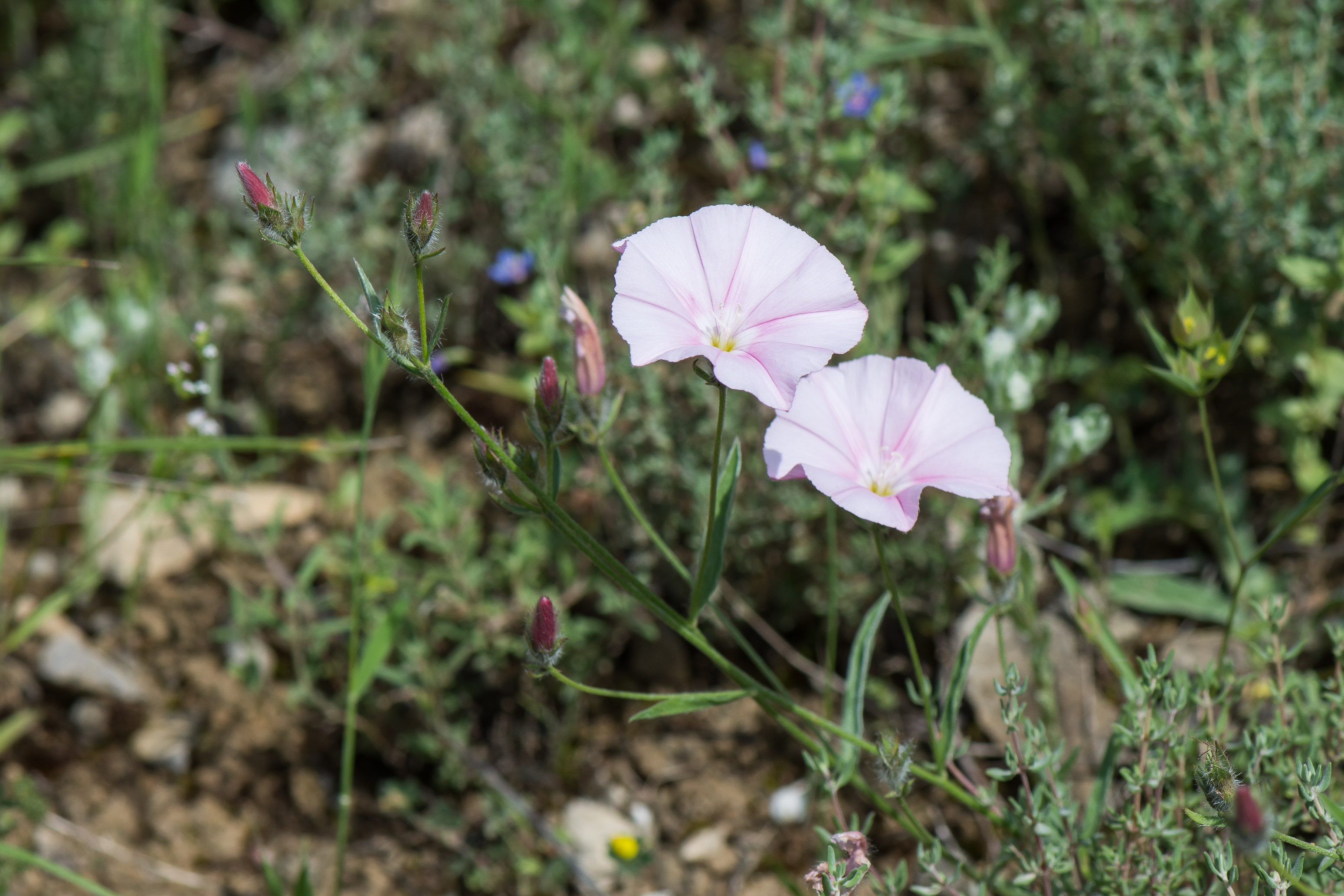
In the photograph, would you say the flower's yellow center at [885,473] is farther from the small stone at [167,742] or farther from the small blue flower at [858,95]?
the small stone at [167,742]

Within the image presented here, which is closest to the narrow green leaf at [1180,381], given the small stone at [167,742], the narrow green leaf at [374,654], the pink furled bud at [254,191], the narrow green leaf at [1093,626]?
the narrow green leaf at [1093,626]

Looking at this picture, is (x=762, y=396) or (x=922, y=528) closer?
(x=762, y=396)

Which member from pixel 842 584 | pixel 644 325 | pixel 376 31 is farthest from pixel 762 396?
pixel 376 31

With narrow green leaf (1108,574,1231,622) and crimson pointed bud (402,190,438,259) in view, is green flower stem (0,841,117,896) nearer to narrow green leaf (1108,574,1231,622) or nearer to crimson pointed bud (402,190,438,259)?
crimson pointed bud (402,190,438,259)

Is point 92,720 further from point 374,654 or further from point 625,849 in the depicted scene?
point 625,849

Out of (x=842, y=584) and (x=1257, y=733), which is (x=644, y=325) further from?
(x=842, y=584)

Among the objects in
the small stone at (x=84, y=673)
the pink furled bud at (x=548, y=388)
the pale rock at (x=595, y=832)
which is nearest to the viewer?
the pink furled bud at (x=548, y=388)
